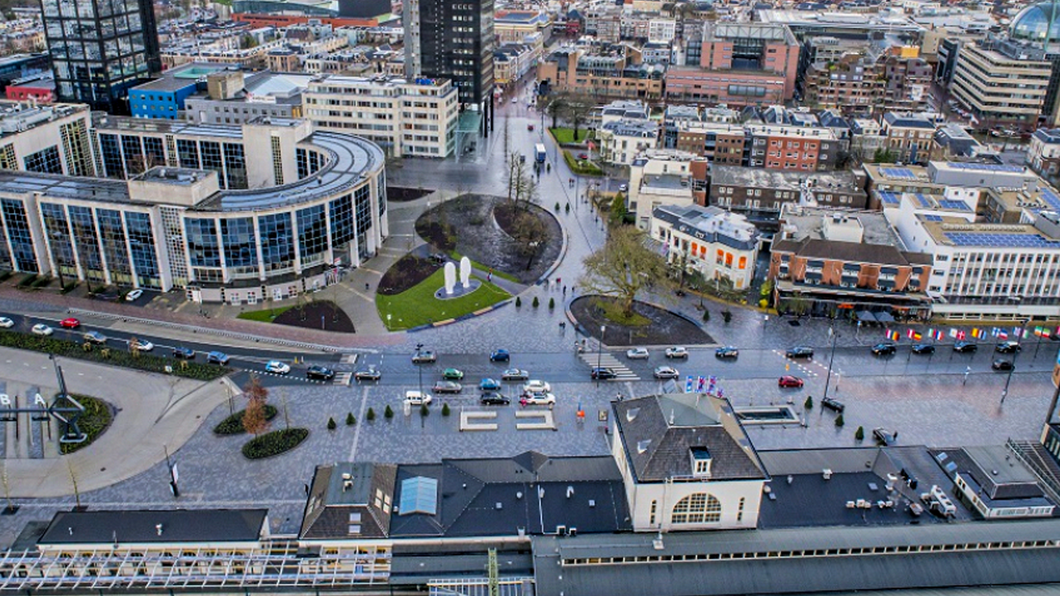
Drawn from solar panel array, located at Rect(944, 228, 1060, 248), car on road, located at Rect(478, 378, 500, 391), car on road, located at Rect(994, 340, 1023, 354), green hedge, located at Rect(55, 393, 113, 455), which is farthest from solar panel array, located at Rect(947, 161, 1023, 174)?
green hedge, located at Rect(55, 393, 113, 455)

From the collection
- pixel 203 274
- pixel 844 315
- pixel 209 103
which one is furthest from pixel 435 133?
pixel 844 315

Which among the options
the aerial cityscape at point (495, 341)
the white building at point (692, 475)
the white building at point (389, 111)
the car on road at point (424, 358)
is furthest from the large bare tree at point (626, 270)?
the white building at point (389, 111)

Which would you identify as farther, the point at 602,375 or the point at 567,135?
the point at 567,135

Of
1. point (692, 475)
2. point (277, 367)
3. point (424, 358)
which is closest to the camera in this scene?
point (692, 475)

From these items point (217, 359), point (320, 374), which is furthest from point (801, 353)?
point (217, 359)

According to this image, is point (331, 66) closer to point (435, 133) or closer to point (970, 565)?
point (435, 133)

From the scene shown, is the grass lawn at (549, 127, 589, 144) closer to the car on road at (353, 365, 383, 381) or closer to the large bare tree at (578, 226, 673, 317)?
the large bare tree at (578, 226, 673, 317)

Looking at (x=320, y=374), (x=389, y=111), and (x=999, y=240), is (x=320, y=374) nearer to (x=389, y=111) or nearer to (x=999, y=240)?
(x=999, y=240)
